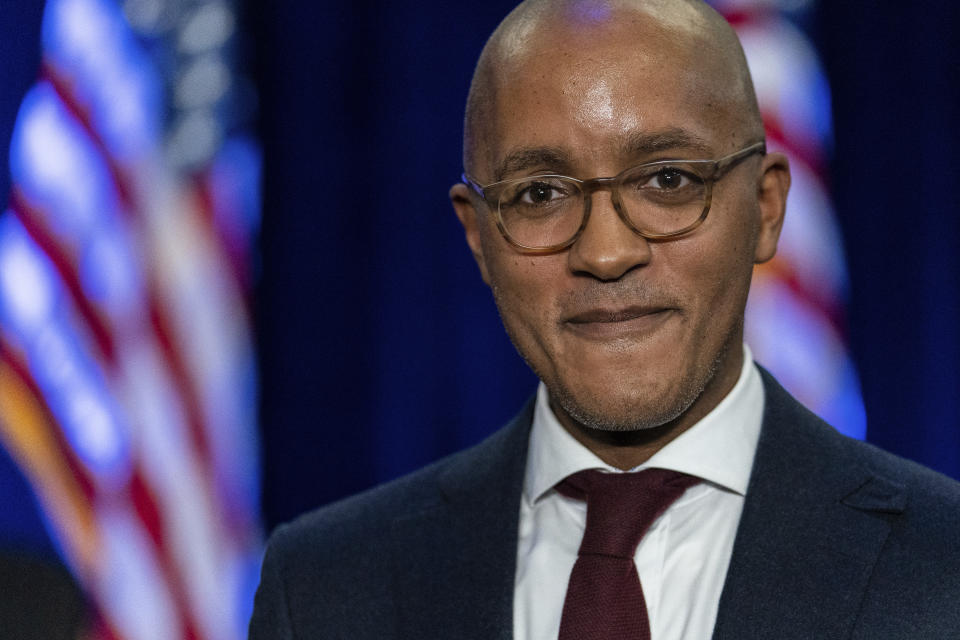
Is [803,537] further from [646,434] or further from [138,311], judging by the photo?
[138,311]

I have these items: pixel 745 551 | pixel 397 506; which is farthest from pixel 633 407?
pixel 397 506

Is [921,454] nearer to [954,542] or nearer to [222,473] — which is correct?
[954,542]

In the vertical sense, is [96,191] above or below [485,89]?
below

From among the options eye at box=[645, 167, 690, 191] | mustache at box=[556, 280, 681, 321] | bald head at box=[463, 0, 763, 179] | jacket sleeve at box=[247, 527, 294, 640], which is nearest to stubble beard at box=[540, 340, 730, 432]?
mustache at box=[556, 280, 681, 321]

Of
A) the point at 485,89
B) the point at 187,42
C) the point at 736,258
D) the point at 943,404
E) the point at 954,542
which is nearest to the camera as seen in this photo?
the point at 954,542

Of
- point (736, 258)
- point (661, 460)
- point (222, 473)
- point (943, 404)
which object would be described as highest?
point (736, 258)

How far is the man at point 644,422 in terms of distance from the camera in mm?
1361

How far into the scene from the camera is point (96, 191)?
9.34 feet

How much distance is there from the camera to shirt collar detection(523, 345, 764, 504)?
1.47m

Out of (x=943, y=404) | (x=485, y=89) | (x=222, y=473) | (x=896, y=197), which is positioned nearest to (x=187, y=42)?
(x=222, y=473)

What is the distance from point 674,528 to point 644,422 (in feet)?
0.51

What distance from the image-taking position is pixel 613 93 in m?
1.40

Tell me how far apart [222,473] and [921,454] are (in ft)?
5.45

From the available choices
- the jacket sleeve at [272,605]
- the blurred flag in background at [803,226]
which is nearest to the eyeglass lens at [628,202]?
the jacket sleeve at [272,605]
